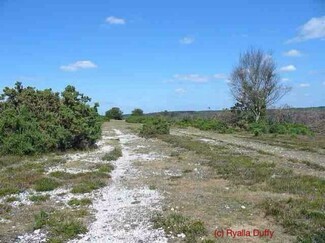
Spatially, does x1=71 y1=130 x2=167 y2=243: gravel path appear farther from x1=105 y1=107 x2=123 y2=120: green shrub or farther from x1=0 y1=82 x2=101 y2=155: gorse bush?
x1=105 y1=107 x2=123 y2=120: green shrub

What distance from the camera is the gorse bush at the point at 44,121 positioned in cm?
2481

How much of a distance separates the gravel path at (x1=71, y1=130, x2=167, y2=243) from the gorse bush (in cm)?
1007

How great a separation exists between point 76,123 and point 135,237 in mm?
19089

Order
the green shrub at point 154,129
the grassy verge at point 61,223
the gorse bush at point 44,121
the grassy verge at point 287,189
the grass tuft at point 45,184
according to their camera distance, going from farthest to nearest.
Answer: the green shrub at point 154,129, the gorse bush at point 44,121, the grass tuft at point 45,184, the grassy verge at point 287,189, the grassy verge at point 61,223

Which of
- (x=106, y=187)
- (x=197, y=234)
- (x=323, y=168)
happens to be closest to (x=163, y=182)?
(x=106, y=187)

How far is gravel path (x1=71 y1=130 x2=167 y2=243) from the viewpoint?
9109 millimetres

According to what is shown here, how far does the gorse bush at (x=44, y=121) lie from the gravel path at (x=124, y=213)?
1007 centimetres

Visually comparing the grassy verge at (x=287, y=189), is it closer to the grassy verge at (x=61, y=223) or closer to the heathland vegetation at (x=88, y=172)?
the heathland vegetation at (x=88, y=172)

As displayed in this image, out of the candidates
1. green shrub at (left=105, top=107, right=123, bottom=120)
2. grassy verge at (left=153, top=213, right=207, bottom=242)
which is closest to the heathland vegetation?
grassy verge at (left=153, top=213, right=207, bottom=242)

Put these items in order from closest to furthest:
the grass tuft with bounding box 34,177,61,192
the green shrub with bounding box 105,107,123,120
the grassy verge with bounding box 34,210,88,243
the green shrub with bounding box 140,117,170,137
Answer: the grassy verge with bounding box 34,210,88,243 → the grass tuft with bounding box 34,177,61,192 → the green shrub with bounding box 140,117,170,137 → the green shrub with bounding box 105,107,123,120

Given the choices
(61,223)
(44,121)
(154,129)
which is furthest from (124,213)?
(154,129)

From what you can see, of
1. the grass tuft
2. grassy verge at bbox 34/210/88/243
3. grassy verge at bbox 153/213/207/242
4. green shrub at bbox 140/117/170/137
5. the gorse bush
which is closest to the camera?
grassy verge at bbox 153/213/207/242

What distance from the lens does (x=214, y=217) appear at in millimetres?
10430

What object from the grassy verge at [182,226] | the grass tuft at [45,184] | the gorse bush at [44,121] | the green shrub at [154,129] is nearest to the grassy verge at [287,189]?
the grassy verge at [182,226]
